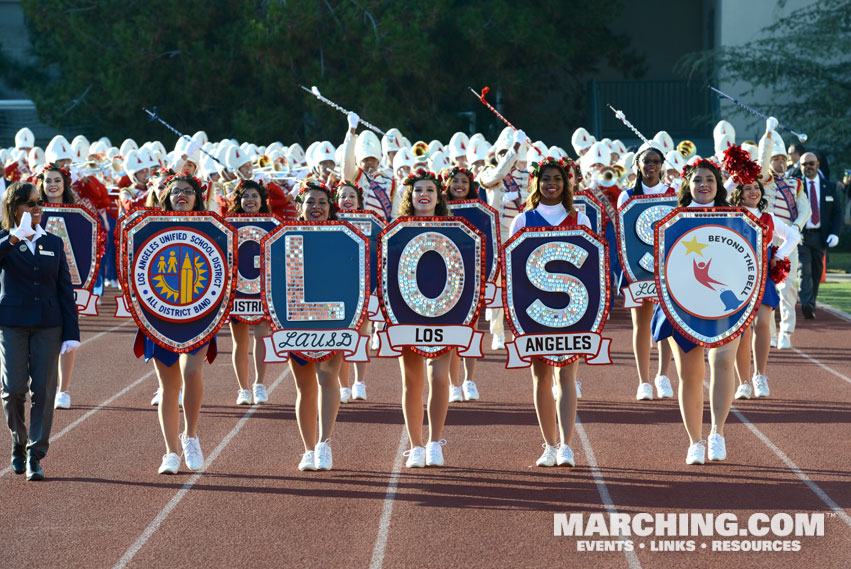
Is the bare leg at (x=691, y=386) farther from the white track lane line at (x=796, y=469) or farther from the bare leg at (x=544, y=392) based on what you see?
the bare leg at (x=544, y=392)

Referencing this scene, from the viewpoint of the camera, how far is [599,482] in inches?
271

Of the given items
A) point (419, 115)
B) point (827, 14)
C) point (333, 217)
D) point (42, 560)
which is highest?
point (827, 14)

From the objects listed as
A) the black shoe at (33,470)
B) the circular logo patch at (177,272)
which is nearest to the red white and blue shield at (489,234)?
the circular logo patch at (177,272)

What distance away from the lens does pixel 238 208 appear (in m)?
9.03

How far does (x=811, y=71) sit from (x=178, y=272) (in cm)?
2235

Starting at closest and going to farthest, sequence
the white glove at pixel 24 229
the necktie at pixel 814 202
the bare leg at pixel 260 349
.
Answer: the white glove at pixel 24 229 < the bare leg at pixel 260 349 < the necktie at pixel 814 202

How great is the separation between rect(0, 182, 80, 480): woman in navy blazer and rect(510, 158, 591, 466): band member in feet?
8.48

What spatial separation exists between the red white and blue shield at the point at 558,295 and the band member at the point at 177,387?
1.75m

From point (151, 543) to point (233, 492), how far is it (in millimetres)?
962

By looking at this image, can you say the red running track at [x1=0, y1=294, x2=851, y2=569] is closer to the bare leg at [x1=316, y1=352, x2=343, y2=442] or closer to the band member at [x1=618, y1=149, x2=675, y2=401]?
the band member at [x1=618, y1=149, x2=675, y2=401]

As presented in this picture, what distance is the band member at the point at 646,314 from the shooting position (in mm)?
9031

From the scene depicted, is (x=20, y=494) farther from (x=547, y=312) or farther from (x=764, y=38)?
(x=764, y=38)

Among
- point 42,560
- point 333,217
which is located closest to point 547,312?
point 333,217

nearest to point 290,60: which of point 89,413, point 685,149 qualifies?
point 685,149
